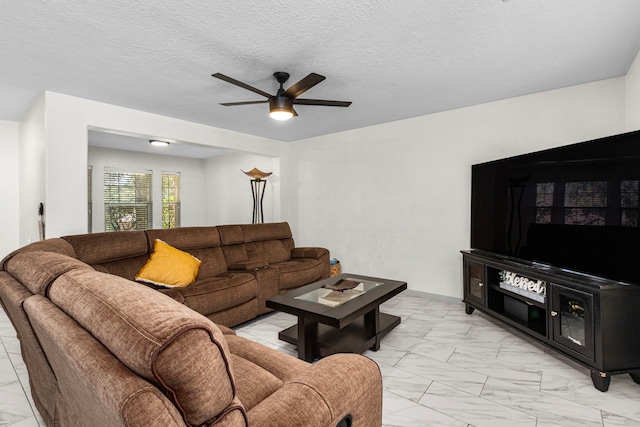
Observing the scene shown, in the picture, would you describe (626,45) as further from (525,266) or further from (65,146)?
(65,146)

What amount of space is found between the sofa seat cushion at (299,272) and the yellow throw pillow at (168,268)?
974mm

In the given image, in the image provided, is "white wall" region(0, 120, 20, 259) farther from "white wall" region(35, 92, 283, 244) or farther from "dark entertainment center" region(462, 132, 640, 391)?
"dark entertainment center" region(462, 132, 640, 391)

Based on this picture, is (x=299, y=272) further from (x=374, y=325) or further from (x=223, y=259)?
(x=374, y=325)

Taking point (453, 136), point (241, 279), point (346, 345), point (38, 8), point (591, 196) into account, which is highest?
point (38, 8)

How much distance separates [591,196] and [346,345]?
Answer: 6.85ft

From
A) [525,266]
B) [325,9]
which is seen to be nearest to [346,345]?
[525,266]

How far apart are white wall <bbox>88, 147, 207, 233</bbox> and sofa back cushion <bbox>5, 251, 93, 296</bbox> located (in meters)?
5.38

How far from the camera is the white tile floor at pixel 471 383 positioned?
69.7 inches

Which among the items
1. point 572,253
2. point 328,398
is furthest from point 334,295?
point 572,253

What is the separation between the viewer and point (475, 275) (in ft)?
10.7

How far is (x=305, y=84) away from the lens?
2.40 m

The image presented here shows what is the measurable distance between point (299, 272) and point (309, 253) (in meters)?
0.62

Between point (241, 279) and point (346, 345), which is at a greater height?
point (241, 279)

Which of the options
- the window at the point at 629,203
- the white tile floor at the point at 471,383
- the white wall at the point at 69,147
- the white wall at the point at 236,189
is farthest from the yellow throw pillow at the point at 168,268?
the window at the point at 629,203
